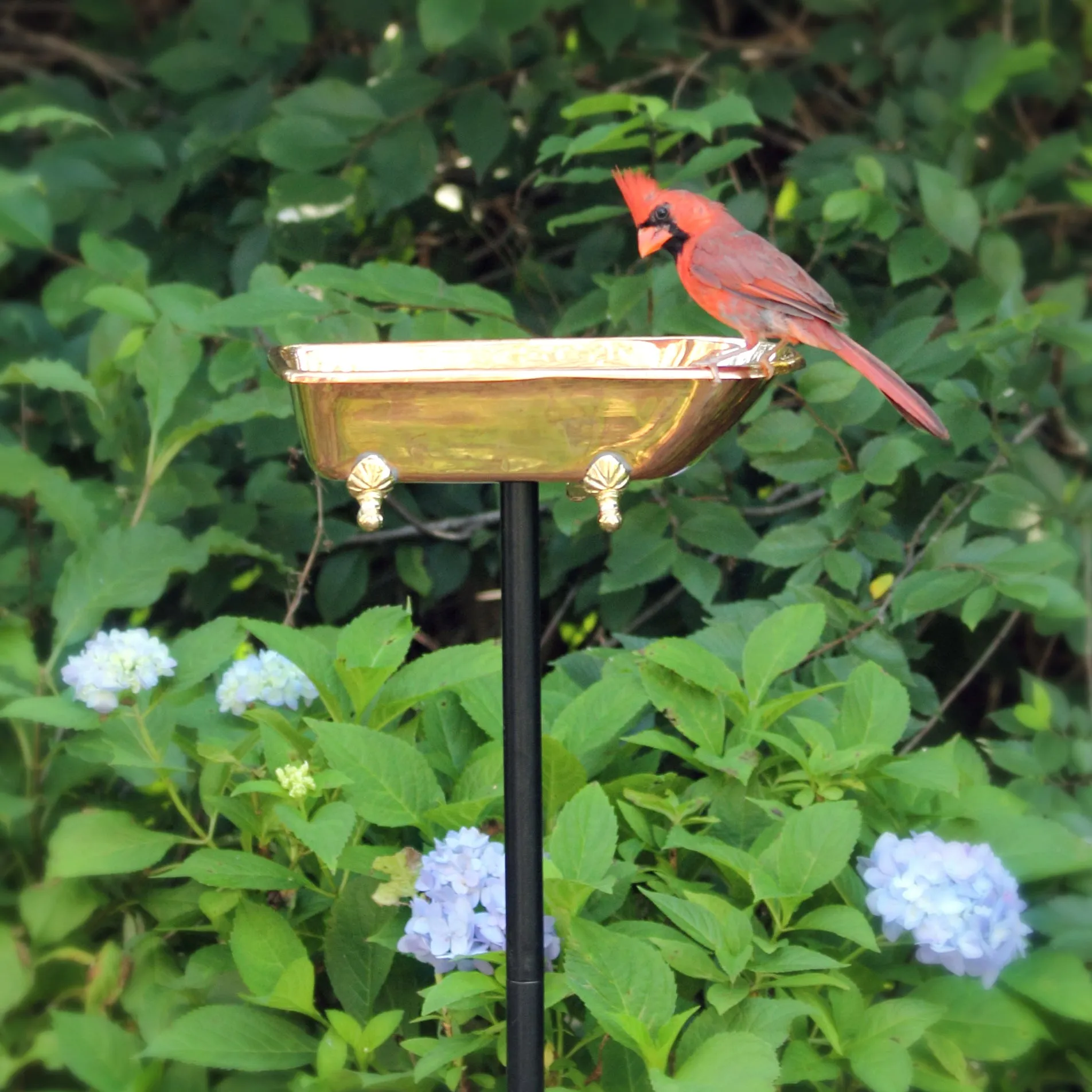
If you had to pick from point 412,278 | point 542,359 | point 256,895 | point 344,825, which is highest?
point 542,359

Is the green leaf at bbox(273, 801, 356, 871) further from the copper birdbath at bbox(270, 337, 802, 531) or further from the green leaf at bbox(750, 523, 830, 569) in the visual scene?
the green leaf at bbox(750, 523, 830, 569)

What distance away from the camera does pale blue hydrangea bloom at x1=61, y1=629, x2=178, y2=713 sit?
1.33 metres

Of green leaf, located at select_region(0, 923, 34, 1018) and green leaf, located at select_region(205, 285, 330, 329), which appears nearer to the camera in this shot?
green leaf, located at select_region(0, 923, 34, 1018)

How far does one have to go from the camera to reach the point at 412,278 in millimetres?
1696

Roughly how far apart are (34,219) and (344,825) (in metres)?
1.01

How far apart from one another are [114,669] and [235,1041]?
37 cm

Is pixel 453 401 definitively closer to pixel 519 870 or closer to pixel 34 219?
pixel 519 870

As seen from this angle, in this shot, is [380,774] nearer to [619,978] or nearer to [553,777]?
[553,777]

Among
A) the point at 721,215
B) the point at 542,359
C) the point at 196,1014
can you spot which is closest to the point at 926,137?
the point at 721,215

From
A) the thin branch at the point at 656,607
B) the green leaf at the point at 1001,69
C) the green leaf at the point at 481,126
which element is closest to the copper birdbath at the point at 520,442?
the thin branch at the point at 656,607

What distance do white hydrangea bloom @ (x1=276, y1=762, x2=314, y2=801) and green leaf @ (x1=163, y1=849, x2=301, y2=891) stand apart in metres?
0.07

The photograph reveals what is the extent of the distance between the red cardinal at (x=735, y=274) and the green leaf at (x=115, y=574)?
0.64 metres

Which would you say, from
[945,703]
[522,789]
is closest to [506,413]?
[522,789]

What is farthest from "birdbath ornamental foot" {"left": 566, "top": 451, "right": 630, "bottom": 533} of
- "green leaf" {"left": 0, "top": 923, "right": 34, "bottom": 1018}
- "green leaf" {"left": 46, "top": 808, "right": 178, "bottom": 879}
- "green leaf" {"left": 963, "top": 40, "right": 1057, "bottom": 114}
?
"green leaf" {"left": 963, "top": 40, "right": 1057, "bottom": 114}
